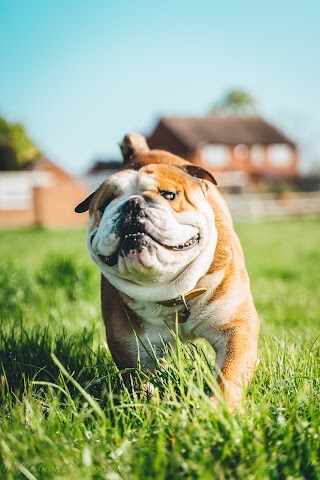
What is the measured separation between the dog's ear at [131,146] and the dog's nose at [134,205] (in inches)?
57.2

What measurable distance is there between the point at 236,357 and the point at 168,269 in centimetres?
51

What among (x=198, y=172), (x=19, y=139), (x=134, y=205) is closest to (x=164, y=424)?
(x=134, y=205)

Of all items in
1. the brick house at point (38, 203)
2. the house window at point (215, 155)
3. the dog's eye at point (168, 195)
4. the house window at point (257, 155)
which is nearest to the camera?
the dog's eye at point (168, 195)

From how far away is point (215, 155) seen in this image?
52.5 metres

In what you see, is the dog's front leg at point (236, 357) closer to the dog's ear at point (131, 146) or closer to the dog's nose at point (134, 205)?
the dog's nose at point (134, 205)

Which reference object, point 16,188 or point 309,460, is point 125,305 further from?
point 16,188

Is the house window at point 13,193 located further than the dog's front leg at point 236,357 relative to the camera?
Yes

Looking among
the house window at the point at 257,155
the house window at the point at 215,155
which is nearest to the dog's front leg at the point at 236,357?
the house window at the point at 215,155

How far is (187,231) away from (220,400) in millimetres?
889

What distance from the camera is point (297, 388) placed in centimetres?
258

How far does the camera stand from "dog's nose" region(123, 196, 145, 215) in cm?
272

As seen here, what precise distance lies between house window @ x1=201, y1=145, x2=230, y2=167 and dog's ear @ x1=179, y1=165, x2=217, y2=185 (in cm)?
4889

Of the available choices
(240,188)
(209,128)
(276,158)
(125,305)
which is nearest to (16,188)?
(240,188)

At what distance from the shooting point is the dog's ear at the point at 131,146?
421 cm
